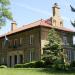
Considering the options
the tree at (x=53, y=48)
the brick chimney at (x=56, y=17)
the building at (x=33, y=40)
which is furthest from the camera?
the brick chimney at (x=56, y=17)

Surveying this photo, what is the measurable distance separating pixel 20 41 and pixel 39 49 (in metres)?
6.97

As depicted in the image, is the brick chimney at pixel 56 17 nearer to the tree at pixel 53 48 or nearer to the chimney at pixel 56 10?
the chimney at pixel 56 10

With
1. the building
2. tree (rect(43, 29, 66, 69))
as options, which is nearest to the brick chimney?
the building

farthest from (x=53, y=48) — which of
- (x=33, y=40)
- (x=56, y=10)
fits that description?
(x=56, y=10)

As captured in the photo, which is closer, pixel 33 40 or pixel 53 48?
pixel 53 48

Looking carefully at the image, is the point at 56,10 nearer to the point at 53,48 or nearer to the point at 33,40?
the point at 33,40

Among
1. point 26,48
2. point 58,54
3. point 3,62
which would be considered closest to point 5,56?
point 3,62

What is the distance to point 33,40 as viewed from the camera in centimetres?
4978

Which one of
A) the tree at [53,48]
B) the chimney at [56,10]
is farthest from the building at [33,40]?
the tree at [53,48]

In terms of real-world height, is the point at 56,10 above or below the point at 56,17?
above

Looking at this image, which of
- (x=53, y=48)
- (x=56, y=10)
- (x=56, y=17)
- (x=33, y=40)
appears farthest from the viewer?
(x=56, y=10)

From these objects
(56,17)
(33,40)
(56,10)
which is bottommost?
(33,40)

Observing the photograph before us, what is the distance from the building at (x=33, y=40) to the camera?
4862 centimetres

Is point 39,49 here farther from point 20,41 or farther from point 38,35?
point 20,41
